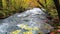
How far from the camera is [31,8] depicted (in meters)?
2.75

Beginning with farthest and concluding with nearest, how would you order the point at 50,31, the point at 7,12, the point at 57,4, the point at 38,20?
the point at 7,12 → the point at 38,20 → the point at 57,4 → the point at 50,31

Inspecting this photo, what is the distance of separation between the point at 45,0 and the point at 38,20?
318 mm

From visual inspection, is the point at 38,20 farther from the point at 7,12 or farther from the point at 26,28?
the point at 7,12

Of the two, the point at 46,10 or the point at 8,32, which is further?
the point at 46,10

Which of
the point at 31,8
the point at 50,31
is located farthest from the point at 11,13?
the point at 50,31

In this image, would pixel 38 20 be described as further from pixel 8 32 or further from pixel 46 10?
pixel 8 32

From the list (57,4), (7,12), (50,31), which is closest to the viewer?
(50,31)

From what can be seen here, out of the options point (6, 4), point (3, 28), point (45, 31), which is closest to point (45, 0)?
point (45, 31)

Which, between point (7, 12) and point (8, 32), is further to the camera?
point (7, 12)

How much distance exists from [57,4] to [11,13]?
108cm

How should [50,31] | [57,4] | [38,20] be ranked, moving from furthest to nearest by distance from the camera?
1. [38,20]
2. [57,4]
3. [50,31]

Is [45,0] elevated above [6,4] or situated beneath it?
Result: elevated above

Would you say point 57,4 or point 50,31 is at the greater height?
point 57,4

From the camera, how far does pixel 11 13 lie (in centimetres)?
274
